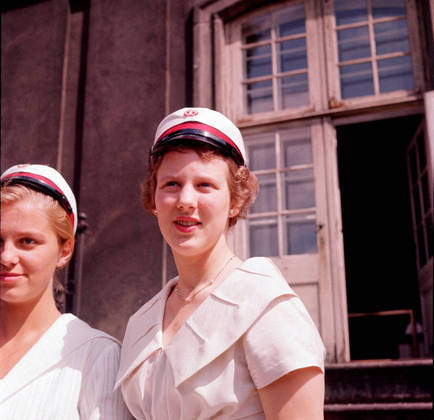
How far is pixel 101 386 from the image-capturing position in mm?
1621

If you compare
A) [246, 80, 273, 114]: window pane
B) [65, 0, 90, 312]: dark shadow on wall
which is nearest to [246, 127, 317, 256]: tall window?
[246, 80, 273, 114]: window pane

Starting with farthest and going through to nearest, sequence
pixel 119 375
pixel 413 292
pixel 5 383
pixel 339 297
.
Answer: pixel 413 292, pixel 339 297, pixel 5 383, pixel 119 375

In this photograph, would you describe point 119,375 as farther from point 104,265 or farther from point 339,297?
point 104,265

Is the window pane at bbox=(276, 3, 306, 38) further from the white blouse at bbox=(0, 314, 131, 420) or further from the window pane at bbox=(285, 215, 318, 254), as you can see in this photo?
the white blouse at bbox=(0, 314, 131, 420)

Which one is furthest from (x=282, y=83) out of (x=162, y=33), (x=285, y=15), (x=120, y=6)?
(x=120, y=6)

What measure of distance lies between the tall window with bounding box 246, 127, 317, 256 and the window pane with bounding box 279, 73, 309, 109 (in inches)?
11.8

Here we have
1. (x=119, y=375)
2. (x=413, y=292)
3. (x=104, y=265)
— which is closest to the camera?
(x=119, y=375)

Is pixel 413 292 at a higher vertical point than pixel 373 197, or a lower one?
lower

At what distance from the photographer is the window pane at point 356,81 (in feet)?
15.7

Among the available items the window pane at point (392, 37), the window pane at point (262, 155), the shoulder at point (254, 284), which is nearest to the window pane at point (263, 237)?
the window pane at point (262, 155)

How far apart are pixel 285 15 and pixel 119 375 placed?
4.55 metres

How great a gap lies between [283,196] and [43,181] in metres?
Answer: 3.17

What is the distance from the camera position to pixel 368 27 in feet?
16.1

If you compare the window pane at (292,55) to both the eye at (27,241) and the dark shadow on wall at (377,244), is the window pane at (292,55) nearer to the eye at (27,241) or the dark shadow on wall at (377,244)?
the dark shadow on wall at (377,244)
